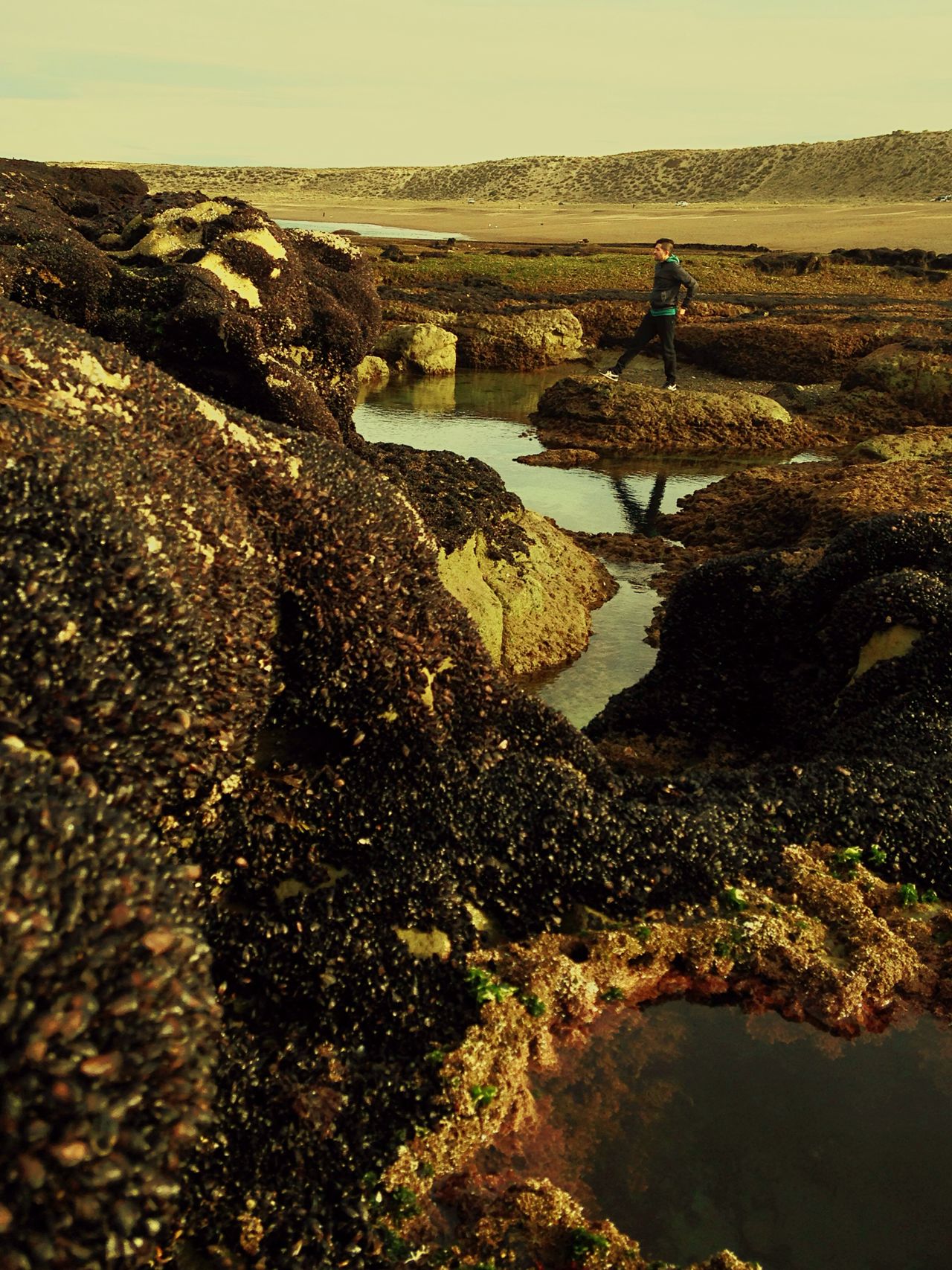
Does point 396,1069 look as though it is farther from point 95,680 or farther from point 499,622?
point 499,622

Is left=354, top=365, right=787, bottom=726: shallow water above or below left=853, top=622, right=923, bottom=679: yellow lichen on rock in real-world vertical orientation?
below

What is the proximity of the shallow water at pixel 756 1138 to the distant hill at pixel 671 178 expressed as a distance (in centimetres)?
12316

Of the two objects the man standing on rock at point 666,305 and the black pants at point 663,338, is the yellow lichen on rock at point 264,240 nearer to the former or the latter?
the man standing on rock at point 666,305

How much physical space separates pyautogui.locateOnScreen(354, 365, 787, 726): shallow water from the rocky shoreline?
5.03 feet

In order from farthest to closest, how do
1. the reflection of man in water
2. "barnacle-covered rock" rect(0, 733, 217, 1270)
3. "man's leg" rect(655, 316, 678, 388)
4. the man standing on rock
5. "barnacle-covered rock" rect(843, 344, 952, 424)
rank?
1. "man's leg" rect(655, 316, 678, 388)
2. "barnacle-covered rock" rect(843, 344, 952, 424)
3. the man standing on rock
4. the reflection of man in water
5. "barnacle-covered rock" rect(0, 733, 217, 1270)

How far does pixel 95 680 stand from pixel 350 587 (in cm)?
196

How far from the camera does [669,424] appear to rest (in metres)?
22.6

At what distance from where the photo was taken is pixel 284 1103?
16.1ft

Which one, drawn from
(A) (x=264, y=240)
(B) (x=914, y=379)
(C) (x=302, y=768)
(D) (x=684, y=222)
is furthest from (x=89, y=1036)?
(D) (x=684, y=222)

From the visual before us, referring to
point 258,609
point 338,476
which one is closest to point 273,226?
point 338,476

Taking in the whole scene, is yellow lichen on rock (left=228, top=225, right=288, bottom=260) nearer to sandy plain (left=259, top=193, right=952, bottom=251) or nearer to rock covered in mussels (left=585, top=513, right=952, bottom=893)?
rock covered in mussels (left=585, top=513, right=952, bottom=893)

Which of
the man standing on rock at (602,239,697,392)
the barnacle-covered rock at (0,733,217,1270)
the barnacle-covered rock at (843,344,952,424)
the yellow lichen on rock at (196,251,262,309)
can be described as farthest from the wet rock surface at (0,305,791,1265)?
the barnacle-covered rock at (843,344,952,424)

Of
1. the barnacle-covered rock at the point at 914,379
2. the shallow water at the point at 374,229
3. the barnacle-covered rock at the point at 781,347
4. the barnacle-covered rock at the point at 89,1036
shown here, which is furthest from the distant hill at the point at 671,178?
the barnacle-covered rock at the point at 89,1036

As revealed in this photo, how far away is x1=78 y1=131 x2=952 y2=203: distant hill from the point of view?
404 feet
